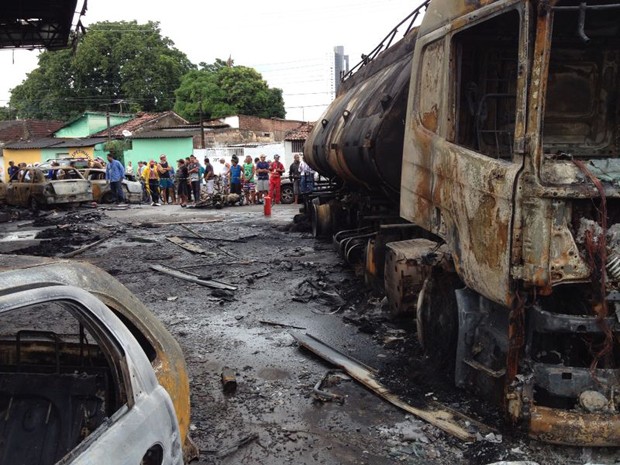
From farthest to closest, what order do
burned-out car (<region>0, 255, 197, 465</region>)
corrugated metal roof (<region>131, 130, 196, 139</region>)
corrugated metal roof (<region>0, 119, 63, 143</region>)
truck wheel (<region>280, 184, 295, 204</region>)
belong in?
corrugated metal roof (<region>0, 119, 63, 143</region>), corrugated metal roof (<region>131, 130, 196, 139</region>), truck wheel (<region>280, 184, 295, 204</region>), burned-out car (<region>0, 255, 197, 465</region>)

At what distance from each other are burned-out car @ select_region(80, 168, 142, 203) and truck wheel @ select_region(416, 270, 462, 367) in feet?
59.7

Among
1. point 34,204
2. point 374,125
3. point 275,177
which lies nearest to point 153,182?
point 34,204

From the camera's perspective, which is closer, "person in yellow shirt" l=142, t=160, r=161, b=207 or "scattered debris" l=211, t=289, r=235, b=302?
"scattered debris" l=211, t=289, r=235, b=302

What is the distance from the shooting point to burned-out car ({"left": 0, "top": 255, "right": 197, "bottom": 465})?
2182 mm

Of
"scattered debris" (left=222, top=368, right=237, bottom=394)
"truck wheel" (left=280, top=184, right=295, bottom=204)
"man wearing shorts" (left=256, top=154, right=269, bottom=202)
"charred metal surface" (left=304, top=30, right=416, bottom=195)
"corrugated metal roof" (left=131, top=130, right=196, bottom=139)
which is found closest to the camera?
"scattered debris" (left=222, top=368, right=237, bottom=394)

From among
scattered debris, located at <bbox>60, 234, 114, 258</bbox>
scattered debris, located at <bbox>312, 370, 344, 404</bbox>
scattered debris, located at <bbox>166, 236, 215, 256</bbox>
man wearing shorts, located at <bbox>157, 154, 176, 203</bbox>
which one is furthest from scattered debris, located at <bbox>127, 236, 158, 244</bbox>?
man wearing shorts, located at <bbox>157, 154, 176, 203</bbox>

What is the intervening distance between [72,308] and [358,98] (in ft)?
25.4

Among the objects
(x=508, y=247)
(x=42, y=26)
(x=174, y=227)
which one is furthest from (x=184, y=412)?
(x=42, y=26)

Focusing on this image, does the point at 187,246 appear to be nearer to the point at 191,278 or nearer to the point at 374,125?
the point at 191,278

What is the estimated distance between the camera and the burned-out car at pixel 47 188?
19.7 m

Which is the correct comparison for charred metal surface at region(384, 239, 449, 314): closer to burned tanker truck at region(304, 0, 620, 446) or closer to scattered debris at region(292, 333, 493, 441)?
burned tanker truck at region(304, 0, 620, 446)

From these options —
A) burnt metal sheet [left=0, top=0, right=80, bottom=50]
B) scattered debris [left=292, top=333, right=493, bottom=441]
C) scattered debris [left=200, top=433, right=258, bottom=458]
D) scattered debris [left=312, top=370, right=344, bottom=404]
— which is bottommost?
scattered debris [left=312, top=370, right=344, bottom=404]

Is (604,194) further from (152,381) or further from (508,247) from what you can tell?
(152,381)

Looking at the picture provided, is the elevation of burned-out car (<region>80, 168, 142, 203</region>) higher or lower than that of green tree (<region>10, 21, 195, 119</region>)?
lower
